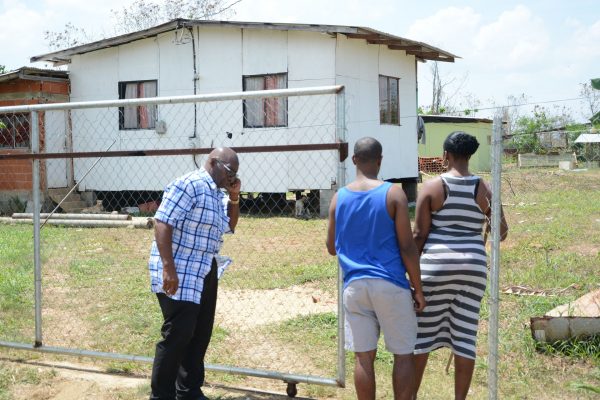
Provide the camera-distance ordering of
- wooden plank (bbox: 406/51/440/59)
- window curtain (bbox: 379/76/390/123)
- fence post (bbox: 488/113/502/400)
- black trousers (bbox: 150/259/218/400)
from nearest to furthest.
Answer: fence post (bbox: 488/113/502/400) → black trousers (bbox: 150/259/218/400) → window curtain (bbox: 379/76/390/123) → wooden plank (bbox: 406/51/440/59)

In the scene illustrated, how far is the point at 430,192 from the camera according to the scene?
3652mm

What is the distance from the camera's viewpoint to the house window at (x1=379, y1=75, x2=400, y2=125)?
16203 mm

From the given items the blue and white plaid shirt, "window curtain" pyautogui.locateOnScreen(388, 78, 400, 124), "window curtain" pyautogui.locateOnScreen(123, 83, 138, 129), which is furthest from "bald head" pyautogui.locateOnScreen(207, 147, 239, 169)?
"window curtain" pyautogui.locateOnScreen(388, 78, 400, 124)

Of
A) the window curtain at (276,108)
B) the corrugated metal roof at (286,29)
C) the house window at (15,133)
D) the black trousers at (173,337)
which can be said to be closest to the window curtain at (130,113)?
the corrugated metal roof at (286,29)

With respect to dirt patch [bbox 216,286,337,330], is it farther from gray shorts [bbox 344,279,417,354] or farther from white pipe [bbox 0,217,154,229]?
white pipe [bbox 0,217,154,229]

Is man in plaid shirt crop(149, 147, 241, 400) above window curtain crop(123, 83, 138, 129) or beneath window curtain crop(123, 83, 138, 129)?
beneath

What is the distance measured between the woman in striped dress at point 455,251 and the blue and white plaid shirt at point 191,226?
1.20 meters

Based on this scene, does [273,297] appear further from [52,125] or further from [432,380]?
[52,125]

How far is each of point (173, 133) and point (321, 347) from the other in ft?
34.9

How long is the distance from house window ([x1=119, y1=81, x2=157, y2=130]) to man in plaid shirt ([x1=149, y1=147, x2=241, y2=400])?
1213 cm

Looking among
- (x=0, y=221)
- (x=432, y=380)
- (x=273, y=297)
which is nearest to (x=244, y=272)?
(x=273, y=297)

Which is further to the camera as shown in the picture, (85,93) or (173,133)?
(85,93)

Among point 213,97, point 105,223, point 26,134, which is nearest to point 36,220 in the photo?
point 213,97

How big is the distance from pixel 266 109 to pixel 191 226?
11025 mm
